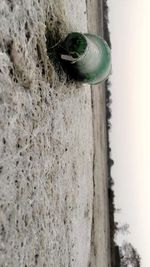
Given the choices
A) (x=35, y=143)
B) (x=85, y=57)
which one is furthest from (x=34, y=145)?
(x=85, y=57)

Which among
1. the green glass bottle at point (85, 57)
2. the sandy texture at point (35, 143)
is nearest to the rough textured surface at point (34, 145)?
the sandy texture at point (35, 143)

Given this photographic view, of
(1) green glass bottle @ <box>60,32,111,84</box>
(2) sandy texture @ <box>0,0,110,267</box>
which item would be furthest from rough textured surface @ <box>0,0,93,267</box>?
(1) green glass bottle @ <box>60,32,111,84</box>

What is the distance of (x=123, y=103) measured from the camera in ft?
19.5

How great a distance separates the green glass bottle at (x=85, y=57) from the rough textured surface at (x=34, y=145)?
10 cm

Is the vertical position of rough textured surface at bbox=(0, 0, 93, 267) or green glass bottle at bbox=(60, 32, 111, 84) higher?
green glass bottle at bbox=(60, 32, 111, 84)

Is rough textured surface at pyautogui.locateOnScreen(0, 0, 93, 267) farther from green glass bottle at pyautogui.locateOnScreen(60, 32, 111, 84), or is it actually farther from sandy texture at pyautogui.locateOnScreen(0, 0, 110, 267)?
green glass bottle at pyautogui.locateOnScreen(60, 32, 111, 84)

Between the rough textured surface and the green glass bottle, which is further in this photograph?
the green glass bottle

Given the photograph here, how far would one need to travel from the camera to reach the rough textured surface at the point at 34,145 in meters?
1.60

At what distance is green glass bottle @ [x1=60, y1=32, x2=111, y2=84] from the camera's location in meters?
2.13

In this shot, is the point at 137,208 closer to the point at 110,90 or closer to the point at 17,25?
the point at 110,90

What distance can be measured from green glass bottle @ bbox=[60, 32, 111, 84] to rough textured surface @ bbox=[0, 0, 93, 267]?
105 mm

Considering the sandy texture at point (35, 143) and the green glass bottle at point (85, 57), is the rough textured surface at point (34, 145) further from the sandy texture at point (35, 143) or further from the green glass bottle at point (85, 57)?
the green glass bottle at point (85, 57)

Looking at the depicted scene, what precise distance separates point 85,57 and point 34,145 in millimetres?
549

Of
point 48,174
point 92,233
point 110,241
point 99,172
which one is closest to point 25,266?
point 48,174
